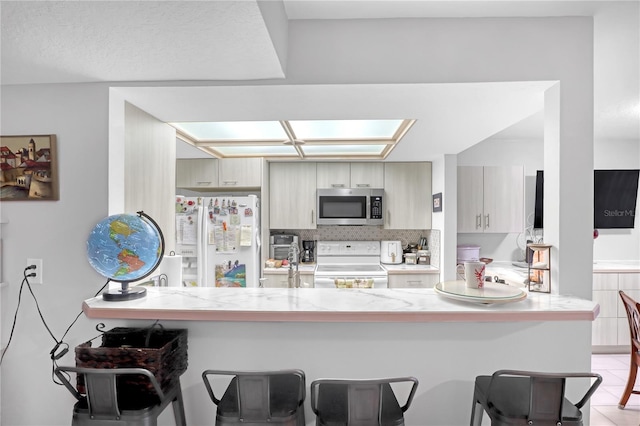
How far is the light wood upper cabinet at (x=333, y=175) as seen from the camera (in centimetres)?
418

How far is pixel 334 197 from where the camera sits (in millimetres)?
4082

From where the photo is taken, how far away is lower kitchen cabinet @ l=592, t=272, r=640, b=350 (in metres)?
3.50

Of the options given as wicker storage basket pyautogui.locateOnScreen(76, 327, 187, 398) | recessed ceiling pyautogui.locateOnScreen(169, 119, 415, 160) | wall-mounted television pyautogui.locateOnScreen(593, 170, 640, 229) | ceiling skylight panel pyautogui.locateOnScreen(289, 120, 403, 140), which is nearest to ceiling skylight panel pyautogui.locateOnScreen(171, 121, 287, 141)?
recessed ceiling pyautogui.locateOnScreen(169, 119, 415, 160)

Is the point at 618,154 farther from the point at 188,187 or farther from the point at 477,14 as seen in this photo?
the point at 188,187

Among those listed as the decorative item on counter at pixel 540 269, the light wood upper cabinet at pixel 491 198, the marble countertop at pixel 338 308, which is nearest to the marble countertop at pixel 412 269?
the light wood upper cabinet at pixel 491 198

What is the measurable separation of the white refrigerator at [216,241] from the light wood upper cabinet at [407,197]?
172cm

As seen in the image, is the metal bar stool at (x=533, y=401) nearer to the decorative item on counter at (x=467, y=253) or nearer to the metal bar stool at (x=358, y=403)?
the metal bar stool at (x=358, y=403)

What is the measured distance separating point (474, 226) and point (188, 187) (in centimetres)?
340

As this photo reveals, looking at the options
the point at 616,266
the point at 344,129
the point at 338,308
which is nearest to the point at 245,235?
the point at 344,129

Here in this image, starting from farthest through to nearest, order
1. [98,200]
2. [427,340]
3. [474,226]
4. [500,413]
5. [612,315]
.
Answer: [474,226]
[612,315]
[98,200]
[427,340]
[500,413]

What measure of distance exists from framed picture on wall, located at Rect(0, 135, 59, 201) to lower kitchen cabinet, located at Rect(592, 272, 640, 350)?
15.4ft

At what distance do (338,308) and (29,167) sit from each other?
1714 millimetres

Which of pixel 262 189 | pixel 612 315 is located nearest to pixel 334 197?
pixel 262 189

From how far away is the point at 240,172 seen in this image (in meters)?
3.97
